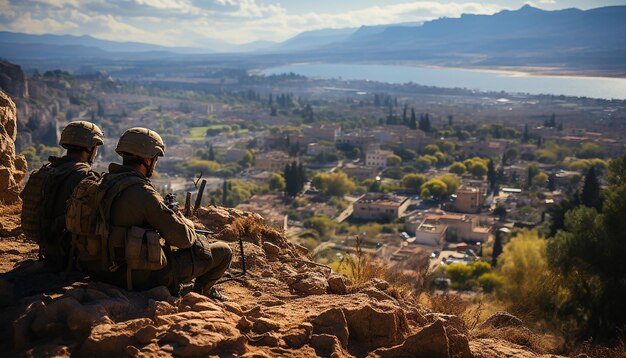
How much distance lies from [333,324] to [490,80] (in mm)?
134439

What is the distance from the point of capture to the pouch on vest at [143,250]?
3.55 metres

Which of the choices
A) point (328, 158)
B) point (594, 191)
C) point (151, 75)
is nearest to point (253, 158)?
point (328, 158)

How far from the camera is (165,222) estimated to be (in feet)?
12.0

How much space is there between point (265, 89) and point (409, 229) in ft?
325

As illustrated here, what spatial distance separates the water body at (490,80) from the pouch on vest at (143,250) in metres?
45.2

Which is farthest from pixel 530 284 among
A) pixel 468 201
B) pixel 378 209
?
pixel 468 201

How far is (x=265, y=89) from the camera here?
422 feet

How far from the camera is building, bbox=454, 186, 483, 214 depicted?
37094 mm

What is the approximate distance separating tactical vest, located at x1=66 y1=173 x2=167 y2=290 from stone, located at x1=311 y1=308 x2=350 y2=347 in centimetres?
96

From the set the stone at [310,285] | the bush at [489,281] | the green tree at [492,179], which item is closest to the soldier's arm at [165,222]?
the stone at [310,285]

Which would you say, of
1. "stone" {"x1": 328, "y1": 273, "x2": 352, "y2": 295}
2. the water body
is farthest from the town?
"stone" {"x1": 328, "y1": 273, "x2": 352, "y2": 295}

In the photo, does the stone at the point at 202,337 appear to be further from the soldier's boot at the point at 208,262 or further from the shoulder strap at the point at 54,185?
the shoulder strap at the point at 54,185

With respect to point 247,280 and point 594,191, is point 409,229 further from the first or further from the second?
point 247,280

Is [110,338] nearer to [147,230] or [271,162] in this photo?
[147,230]
